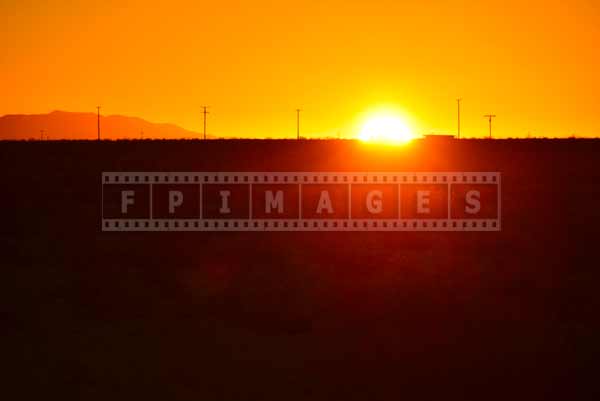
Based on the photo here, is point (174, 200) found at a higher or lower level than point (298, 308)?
higher

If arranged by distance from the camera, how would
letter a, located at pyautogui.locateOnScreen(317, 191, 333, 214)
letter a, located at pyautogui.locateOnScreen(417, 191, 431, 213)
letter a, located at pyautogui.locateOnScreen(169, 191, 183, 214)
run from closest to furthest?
letter a, located at pyautogui.locateOnScreen(317, 191, 333, 214) < letter a, located at pyautogui.locateOnScreen(417, 191, 431, 213) < letter a, located at pyautogui.locateOnScreen(169, 191, 183, 214)

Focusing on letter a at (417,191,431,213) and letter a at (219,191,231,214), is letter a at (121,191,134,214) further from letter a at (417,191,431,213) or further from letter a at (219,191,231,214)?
letter a at (417,191,431,213)

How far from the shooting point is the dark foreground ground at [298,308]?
18.9 metres

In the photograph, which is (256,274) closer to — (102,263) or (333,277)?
(333,277)

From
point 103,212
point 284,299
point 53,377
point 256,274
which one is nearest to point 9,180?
point 103,212

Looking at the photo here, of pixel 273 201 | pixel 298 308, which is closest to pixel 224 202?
pixel 273 201

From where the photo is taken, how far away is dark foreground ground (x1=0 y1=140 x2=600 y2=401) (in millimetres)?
18922

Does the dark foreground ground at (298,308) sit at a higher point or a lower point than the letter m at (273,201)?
lower

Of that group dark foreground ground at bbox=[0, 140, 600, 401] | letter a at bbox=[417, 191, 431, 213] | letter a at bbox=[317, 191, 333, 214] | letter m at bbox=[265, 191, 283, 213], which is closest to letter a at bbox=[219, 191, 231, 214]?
letter m at bbox=[265, 191, 283, 213]

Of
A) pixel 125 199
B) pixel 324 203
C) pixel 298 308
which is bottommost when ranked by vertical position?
pixel 298 308

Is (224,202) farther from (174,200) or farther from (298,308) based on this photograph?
(298,308)

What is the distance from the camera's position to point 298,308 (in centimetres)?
2367

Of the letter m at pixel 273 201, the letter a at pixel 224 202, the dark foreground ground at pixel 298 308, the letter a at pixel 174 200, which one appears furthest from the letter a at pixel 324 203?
the letter a at pixel 174 200

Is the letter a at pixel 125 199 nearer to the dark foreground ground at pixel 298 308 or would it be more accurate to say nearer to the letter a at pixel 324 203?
the dark foreground ground at pixel 298 308
